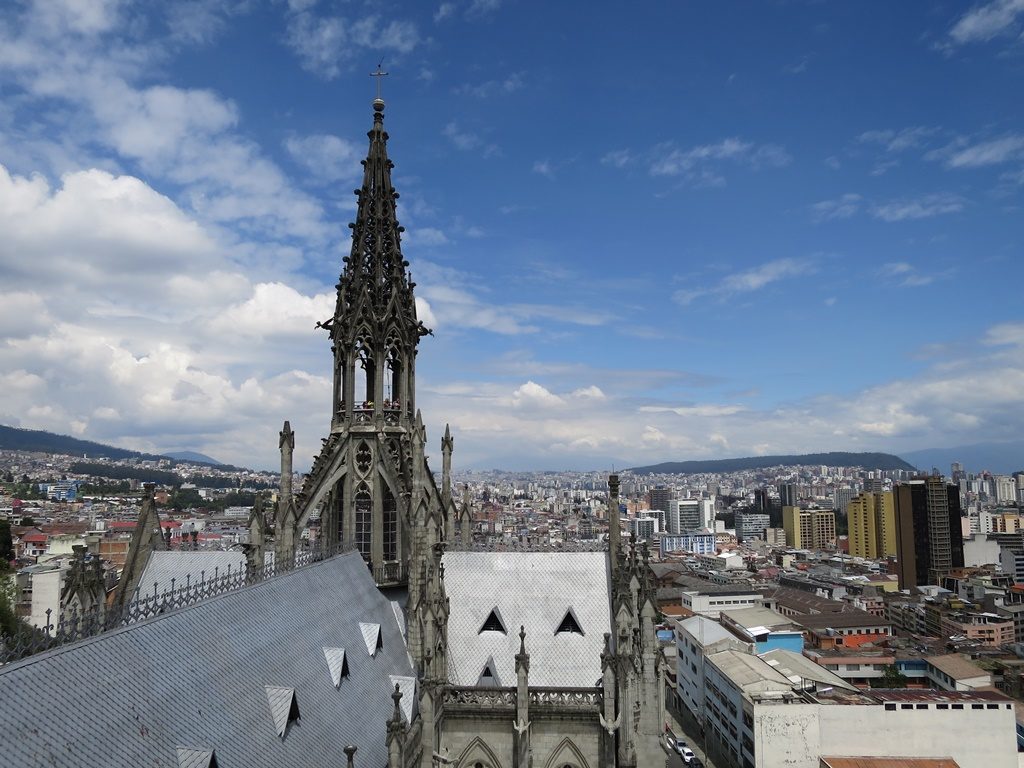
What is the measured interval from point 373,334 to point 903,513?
162230 millimetres

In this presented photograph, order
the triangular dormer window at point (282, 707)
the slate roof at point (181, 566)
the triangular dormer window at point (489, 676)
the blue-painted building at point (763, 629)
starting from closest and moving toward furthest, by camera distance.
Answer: the triangular dormer window at point (282, 707) < the triangular dormer window at point (489, 676) < the slate roof at point (181, 566) < the blue-painted building at point (763, 629)

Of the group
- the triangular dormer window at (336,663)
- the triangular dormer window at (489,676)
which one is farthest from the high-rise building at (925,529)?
the triangular dormer window at (336,663)

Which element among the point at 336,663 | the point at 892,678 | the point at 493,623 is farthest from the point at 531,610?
the point at 892,678

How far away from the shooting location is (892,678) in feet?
253

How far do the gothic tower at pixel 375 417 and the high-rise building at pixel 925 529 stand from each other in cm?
15683

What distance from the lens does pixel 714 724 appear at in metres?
66.3

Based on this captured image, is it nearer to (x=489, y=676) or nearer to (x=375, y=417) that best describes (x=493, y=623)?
(x=489, y=676)

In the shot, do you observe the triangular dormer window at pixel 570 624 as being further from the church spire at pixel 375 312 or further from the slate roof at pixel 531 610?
the church spire at pixel 375 312

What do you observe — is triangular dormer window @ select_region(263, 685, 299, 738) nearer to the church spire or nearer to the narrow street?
the church spire

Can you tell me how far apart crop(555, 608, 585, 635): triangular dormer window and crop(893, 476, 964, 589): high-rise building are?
510 ft

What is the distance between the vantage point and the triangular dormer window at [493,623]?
91.2 feet

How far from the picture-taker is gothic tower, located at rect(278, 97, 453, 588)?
1109 inches

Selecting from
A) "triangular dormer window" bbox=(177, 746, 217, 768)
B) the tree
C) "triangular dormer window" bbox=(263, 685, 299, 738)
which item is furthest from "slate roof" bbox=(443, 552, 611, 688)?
the tree

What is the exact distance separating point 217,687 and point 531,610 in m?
15.2
